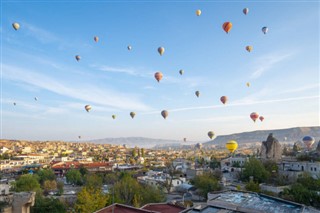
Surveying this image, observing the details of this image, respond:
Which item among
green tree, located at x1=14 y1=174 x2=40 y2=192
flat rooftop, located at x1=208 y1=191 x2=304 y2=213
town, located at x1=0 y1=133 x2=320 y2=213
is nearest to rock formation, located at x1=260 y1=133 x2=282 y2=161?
town, located at x1=0 y1=133 x2=320 y2=213

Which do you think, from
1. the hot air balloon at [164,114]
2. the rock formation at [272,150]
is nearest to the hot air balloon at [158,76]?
the hot air balloon at [164,114]

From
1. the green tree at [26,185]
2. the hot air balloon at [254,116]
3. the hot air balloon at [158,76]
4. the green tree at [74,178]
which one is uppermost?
the hot air balloon at [158,76]

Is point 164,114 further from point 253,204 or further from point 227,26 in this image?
point 253,204

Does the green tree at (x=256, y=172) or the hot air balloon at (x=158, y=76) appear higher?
the hot air balloon at (x=158, y=76)

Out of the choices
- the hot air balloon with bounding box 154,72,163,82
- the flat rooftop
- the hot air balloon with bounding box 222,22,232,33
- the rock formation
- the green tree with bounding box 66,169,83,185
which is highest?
the hot air balloon with bounding box 222,22,232,33

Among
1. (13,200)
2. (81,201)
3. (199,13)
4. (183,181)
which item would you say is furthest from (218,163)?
(13,200)

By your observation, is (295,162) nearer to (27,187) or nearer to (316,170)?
(316,170)

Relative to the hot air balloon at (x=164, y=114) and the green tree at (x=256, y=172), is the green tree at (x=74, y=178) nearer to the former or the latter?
the hot air balloon at (x=164, y=114)

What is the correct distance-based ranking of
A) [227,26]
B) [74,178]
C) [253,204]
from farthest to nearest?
[74,178] < [227,26] < [253,204]

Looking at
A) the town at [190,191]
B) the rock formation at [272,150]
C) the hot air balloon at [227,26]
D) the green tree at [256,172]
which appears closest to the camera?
the town at [190,191]

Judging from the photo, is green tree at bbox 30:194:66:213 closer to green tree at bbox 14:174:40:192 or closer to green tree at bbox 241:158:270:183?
green tree at bbox 14:174:40:192

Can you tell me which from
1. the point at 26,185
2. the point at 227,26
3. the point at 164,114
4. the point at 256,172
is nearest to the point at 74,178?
the point at 26,185

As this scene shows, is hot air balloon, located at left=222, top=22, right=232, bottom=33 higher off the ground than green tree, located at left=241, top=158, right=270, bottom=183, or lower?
higher
